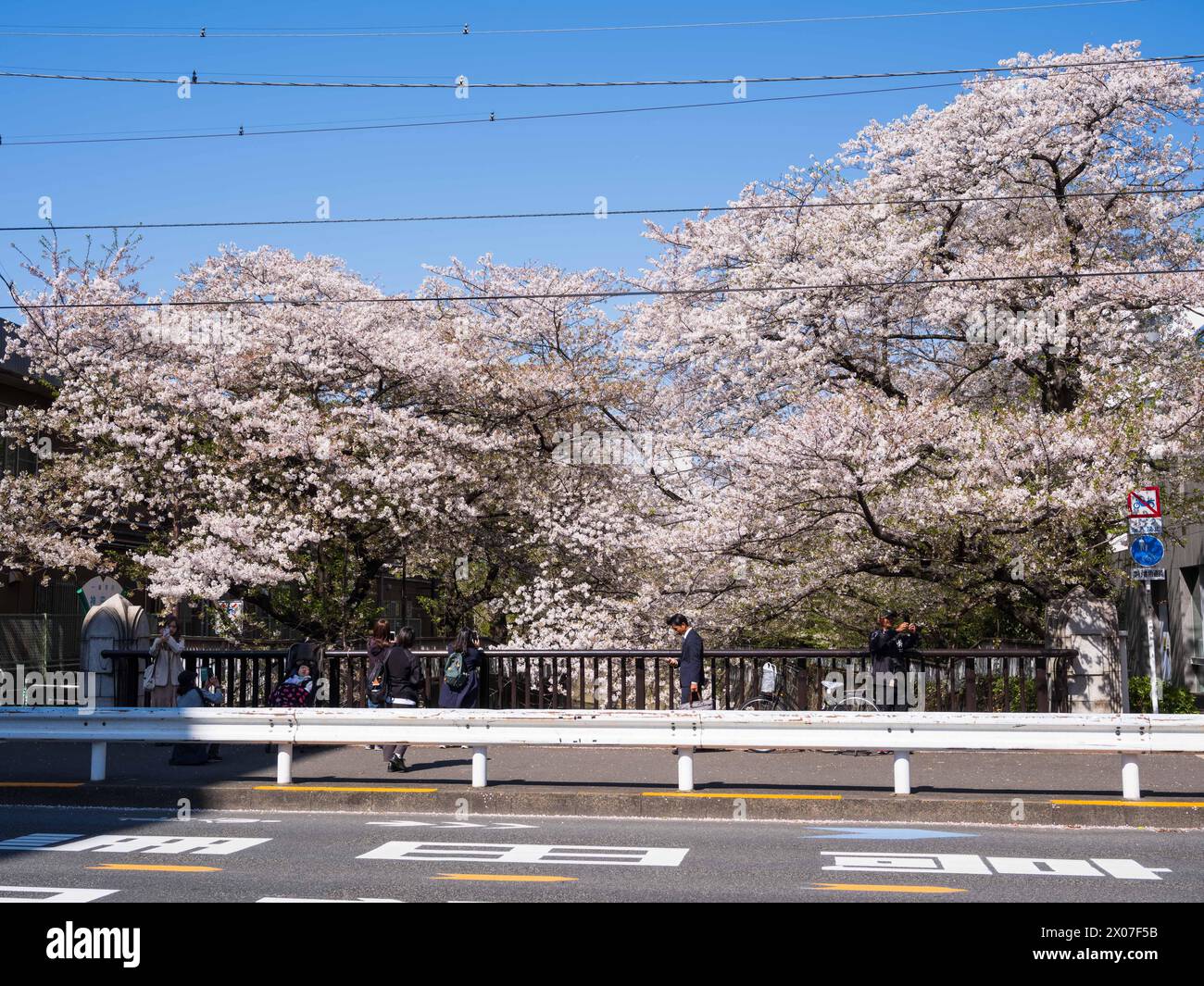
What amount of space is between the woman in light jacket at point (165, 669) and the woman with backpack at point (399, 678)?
298 centimetres

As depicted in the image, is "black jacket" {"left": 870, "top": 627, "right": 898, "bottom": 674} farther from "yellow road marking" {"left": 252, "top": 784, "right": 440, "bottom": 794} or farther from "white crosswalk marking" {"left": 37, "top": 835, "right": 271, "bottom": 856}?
"white crosswalk marking" {"left": 37, "top": 835, "right": 271, "bottom": 856}

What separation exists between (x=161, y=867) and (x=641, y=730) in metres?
5.11

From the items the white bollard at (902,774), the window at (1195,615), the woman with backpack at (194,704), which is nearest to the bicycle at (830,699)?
the white bollard at (902,774)

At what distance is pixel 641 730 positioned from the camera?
12.6 metres

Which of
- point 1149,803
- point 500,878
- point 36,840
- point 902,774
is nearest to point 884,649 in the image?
point 902,774

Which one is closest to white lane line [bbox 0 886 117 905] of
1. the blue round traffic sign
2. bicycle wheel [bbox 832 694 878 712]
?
bicycle wheel [bbox 832 694 878 712]

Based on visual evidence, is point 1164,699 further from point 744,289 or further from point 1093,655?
point 744,289

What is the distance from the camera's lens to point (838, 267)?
2211 centimetres

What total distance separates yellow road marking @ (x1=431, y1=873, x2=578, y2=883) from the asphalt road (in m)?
0.01

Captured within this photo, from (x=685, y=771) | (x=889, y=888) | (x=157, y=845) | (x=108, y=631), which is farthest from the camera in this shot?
(x=108, y=631)

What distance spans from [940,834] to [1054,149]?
48.1ft

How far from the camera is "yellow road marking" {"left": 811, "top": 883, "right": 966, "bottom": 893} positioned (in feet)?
26.6

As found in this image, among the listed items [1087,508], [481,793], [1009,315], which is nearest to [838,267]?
[1009,315]

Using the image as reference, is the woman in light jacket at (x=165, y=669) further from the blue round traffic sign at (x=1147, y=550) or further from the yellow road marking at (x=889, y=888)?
the blue round traffic sign at (x=1147, y=550)
